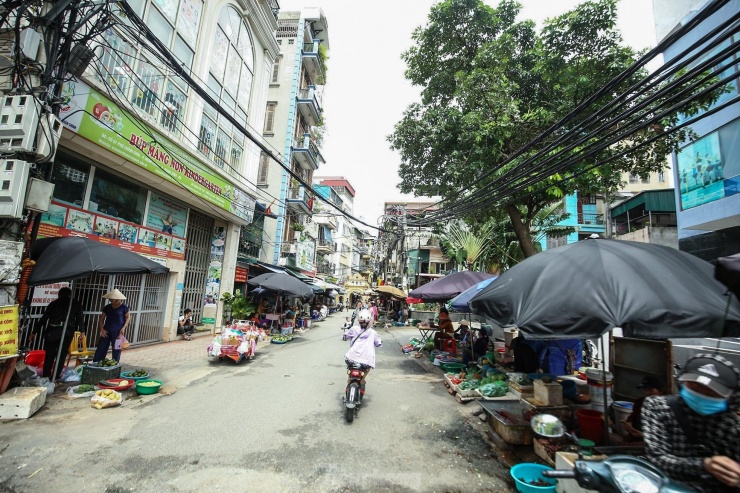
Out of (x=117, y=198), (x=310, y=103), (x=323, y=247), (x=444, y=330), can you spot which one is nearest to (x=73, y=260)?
(x=117, y=198)

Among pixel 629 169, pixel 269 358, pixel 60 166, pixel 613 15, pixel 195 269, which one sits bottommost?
pixel 269 358

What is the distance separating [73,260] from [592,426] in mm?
8569

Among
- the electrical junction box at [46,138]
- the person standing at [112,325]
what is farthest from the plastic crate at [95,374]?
the electrical junction box at [46,138]

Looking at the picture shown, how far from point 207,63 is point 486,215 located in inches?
460

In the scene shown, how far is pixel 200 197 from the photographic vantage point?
480 inches

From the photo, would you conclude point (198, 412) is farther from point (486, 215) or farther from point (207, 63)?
point (207, 63)

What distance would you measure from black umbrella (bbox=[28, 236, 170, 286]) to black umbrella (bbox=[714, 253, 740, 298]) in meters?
8.29

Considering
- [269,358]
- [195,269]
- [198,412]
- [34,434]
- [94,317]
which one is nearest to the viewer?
[34,434]

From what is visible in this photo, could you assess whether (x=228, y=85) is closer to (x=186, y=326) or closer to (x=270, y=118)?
(x=186, y=326)

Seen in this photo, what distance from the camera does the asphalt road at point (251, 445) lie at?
3600 millimetres

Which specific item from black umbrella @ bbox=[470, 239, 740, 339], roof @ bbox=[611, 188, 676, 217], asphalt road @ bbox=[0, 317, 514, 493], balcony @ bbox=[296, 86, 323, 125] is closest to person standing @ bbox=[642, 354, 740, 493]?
black umbrella @ bbox=[470, 239, 740, 339]

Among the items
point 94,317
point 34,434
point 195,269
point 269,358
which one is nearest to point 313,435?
point 34,434

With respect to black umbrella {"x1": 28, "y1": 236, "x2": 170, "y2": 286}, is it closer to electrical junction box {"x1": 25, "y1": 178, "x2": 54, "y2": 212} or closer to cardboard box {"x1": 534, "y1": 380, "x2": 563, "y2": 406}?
electrical junction box {"x1": 25, "y1": 178, "x2": 54, "y2": 212}

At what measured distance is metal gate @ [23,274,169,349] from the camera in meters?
9.20
